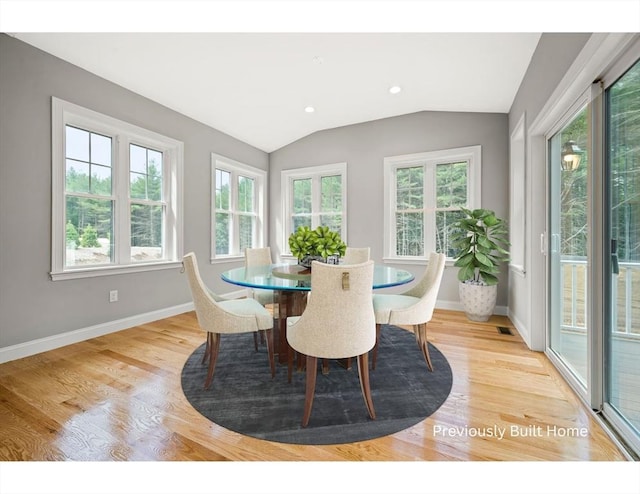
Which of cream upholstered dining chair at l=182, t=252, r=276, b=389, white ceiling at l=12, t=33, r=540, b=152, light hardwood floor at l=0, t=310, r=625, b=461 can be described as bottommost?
light hardwood floor at l=0, t=310, r=625, b=461

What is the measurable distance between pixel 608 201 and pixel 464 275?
6.28 ft

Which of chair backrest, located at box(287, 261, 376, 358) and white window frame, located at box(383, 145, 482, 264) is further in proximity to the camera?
white window frame, located at box(383, 145, 482, 264)

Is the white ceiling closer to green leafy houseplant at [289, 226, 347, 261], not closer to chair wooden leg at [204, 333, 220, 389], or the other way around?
green leafy houseplant at [289, 226, 347, 261]

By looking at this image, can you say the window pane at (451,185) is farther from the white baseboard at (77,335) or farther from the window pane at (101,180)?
the window pane at (101,180)

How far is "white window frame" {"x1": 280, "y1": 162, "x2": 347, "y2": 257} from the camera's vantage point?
4691mm

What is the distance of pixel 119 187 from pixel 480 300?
170 inches

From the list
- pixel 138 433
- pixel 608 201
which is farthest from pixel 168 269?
pixel 608 201

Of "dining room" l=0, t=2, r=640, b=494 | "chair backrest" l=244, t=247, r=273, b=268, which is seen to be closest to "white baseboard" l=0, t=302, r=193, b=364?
"dining room" l=0, t=2, r=640, b=494

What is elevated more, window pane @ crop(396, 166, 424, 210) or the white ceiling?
the white ceiling

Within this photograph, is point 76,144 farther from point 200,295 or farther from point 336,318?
point 336,318

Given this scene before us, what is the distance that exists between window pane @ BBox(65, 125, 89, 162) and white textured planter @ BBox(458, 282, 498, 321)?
4434 mm

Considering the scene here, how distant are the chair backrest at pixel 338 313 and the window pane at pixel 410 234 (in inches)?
117

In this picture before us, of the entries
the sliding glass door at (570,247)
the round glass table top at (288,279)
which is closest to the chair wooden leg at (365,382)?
the round glass table top at (288,279)
